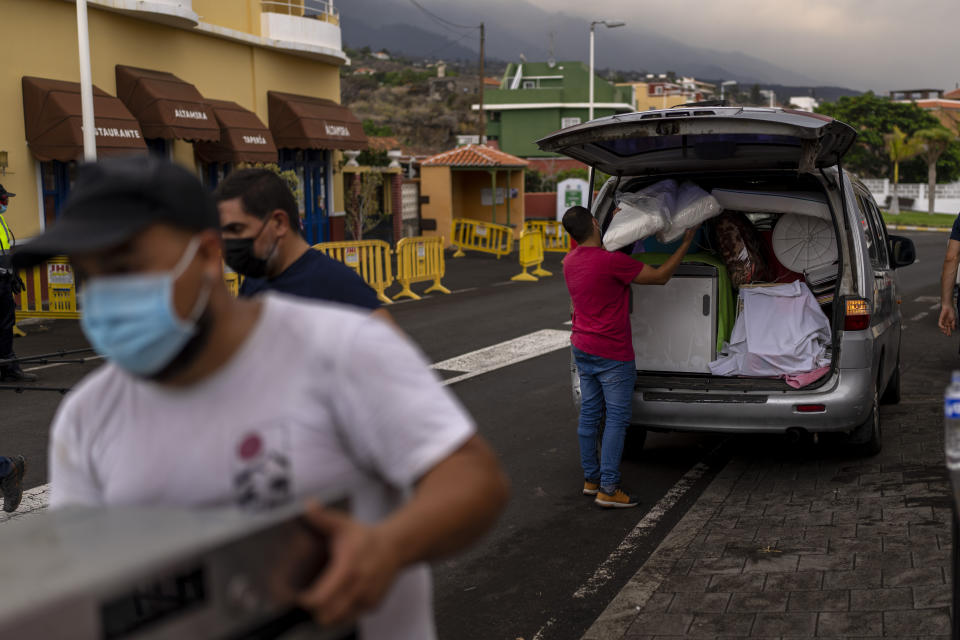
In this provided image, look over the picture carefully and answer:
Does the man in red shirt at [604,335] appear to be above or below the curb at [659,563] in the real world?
above

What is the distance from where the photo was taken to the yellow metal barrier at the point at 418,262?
18.8 metres

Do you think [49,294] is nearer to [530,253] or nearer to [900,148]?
[530,253]

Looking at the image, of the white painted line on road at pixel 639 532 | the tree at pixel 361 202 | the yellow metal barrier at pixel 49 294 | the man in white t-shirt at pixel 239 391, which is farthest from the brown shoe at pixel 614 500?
the tree at pixel 361 202

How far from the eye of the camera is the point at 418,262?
764 inches

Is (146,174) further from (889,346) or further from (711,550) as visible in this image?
(889,346)

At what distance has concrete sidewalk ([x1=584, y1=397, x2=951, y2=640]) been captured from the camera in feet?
14.5

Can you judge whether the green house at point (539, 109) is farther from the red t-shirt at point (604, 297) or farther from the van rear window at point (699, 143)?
the red t-shirt at point (604, 297)

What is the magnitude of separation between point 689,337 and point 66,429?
5525 millimetres

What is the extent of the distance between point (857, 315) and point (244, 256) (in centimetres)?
417

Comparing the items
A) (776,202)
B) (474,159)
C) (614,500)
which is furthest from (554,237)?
(614,500)

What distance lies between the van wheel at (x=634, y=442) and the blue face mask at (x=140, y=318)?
591cm

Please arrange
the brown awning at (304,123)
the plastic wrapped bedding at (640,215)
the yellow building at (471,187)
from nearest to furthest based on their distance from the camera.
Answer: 1. the plastic wrapped bedding at (640,215)
2. the brown awning at (304,123)
3. the yellow building at (471,187)

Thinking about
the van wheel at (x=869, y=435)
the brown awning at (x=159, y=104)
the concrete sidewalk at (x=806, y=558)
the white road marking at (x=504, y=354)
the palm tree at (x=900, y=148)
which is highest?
the palm tree at (x=900, y=148)

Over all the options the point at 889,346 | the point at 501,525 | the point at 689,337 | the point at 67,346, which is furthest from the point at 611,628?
the point at 67,346
